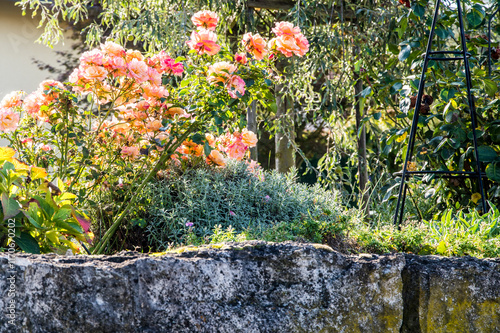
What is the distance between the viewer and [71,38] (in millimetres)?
7926

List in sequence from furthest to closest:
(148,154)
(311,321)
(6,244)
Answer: (148,154) → (6,244) → (311,321)

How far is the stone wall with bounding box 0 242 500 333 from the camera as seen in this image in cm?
95

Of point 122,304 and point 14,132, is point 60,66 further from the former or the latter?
point 122,304

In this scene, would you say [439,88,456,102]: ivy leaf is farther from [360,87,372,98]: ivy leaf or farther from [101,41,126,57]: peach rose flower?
[101,41,126,57]: peach rose flower

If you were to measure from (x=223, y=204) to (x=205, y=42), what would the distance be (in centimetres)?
75

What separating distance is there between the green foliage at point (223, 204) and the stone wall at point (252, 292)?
0.89 meters

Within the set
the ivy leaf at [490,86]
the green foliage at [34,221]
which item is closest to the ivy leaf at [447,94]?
the ivy leaf at [490,86]

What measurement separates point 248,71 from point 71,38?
6724mm

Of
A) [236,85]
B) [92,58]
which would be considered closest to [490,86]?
[236,85]

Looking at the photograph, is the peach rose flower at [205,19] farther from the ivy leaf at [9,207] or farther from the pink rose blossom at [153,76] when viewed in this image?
the ivy leaf at [9,207]

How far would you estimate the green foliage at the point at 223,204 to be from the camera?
7.16ft

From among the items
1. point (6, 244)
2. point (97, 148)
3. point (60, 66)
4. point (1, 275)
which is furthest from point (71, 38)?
point (1, 275)

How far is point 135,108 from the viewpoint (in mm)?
2277

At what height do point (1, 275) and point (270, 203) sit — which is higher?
point (1, 275)
